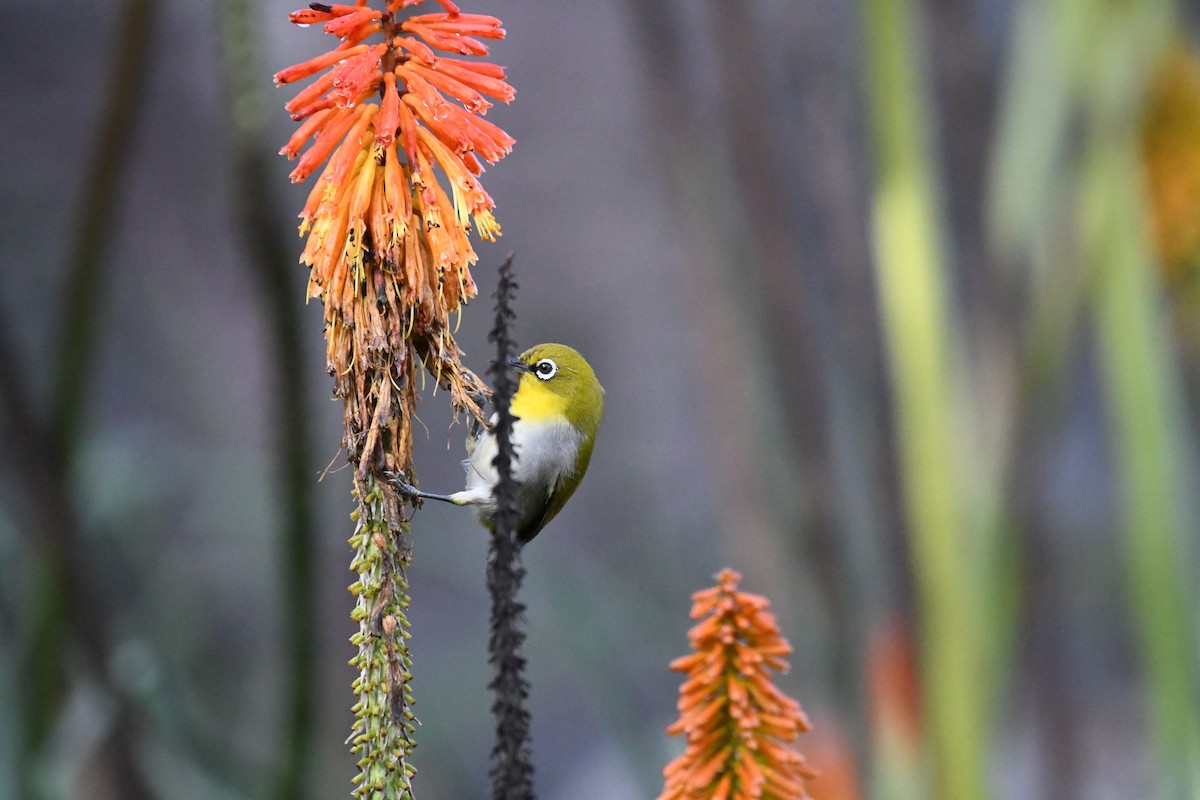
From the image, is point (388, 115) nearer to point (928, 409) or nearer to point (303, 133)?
point (303, 133)

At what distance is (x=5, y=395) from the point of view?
1600mm

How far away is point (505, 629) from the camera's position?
502mm

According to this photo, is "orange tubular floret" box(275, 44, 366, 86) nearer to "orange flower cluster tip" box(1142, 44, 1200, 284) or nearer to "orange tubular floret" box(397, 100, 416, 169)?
"orange tubular floret" box(397, 100, 416, 169)

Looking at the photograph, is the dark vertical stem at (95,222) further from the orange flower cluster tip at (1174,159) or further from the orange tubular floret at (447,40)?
the orange flower cluster tip at (1174,159)

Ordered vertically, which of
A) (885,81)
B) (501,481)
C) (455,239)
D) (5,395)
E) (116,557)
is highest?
(885,81)

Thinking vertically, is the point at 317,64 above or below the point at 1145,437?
below

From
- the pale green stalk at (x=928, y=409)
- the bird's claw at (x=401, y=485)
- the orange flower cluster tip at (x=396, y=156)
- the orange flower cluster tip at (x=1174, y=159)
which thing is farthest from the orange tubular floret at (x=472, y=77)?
the orange flower cluster tip at (x=1174, y=159)

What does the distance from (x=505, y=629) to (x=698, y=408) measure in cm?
510

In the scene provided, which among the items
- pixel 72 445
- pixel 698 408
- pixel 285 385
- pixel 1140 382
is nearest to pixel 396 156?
pixel 285 385

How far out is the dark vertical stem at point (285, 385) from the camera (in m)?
1.30

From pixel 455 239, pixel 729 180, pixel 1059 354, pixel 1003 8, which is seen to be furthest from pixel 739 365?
pixel 1003 8

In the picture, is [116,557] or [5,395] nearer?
[5,395]

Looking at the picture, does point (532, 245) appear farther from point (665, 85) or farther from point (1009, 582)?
point (1009, 582)

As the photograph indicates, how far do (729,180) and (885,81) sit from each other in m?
1.01
